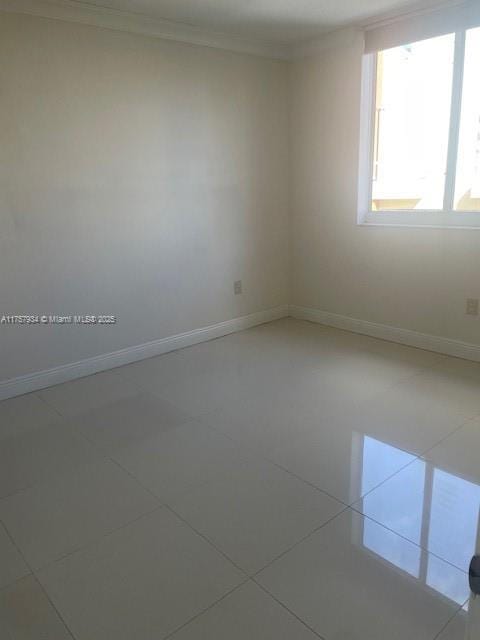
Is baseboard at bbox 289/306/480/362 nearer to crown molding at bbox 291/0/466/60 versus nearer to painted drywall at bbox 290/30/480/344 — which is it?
painted drywall at bbox 290/30/480/344

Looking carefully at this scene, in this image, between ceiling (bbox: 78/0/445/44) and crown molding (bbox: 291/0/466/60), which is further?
crown molding (bbox: 291/0/466/60)

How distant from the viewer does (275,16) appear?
3074 mm

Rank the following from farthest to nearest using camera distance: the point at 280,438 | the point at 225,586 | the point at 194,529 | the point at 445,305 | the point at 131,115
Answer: the point at 445,305, the point at 131,115, the point at 280,438, the point at 194,529, the point at 225,586

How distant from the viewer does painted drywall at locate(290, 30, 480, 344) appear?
327 cm

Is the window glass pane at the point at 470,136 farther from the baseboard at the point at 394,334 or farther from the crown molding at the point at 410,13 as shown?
the baseboard at the point at 394,334

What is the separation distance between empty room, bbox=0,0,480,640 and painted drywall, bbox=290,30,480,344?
18 mm

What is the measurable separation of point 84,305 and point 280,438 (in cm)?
162

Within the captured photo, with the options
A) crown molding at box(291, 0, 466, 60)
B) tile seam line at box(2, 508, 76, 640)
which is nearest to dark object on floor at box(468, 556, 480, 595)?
tile seam line at box(2, 508, 76, 640)

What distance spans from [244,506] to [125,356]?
1.81 metres

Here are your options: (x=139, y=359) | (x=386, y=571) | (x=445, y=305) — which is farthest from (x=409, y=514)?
(x=139, y=359)

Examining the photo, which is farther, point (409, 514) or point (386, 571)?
point (409, 514)

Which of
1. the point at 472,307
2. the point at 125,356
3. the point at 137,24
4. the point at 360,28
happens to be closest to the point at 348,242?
the point at 472,307

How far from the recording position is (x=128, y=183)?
318cm

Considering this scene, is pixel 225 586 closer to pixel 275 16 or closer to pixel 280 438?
pixel 280 438
